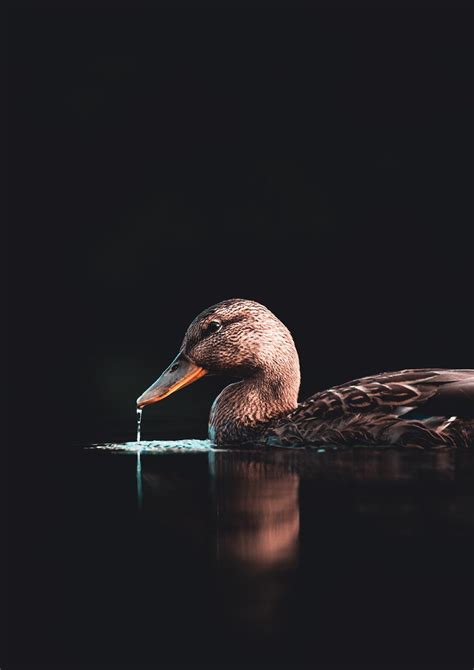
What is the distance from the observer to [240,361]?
6.63 metres

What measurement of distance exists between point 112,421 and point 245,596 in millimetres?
4242

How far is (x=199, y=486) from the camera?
194 inches

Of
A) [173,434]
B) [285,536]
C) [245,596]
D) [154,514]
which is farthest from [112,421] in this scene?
[245,596]

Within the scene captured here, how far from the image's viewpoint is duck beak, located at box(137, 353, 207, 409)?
6.45 m

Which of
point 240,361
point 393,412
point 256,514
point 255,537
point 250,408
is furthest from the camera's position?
point 240,361

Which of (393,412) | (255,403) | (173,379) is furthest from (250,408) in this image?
(393,412)

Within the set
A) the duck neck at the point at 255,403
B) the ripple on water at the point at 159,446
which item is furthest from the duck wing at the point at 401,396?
the ripple on water at the point at 159,446

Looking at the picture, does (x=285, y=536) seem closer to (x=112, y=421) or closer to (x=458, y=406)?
(x=458, y=406)

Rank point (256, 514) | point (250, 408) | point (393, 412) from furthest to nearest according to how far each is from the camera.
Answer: point (250, 408), point (393, 412), point (256, 514)

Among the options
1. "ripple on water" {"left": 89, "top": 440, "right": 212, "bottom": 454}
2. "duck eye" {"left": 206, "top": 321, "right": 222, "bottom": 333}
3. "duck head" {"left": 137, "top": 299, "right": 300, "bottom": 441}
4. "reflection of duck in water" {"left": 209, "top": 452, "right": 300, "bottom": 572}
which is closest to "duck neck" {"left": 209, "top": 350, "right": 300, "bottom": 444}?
"duck head" {"left": 137, "top": 299, "right": 300, "bottom": 441}

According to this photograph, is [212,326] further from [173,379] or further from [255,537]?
[255,537]

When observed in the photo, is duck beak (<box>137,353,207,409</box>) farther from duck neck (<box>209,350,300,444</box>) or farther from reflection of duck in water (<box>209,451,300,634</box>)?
reflection of duck in water (<box>209,451,300,634</box>)

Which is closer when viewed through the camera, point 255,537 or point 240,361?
point 255,537

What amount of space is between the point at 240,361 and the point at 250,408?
322 millimetres
